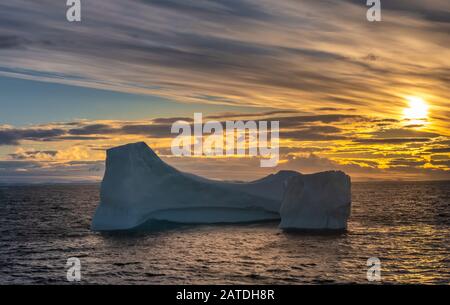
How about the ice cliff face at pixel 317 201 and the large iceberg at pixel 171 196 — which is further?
the large iceberg at pixel 171 196

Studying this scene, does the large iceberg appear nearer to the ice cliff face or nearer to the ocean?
the ice cliff face

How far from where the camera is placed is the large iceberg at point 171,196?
38156 mm

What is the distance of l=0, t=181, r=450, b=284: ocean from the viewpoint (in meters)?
22.5

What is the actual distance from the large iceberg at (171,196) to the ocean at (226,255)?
6.01 ft

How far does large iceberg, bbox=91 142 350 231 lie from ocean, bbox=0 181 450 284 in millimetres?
1831

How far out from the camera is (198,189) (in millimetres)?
40812

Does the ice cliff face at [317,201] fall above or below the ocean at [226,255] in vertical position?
above

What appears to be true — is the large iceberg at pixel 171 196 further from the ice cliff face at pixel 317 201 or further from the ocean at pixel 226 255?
the ocean at pixel 226 255

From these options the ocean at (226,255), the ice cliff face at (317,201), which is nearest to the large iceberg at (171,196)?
the ice cliff face at (317,201)

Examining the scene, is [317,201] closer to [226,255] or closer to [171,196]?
[171,196]

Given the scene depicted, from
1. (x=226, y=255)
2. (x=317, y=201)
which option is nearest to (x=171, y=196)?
(x=317, y=201)

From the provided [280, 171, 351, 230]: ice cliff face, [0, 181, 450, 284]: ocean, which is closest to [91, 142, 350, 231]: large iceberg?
[280, 171, 351, 230]: ice cliff face
